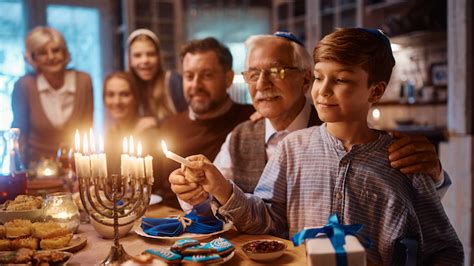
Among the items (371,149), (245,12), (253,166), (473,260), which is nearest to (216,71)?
(253,166)

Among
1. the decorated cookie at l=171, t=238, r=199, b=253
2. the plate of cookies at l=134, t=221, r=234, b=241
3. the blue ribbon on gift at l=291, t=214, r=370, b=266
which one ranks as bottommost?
the plate of cookies at l=134, t=221, r=234, b=241

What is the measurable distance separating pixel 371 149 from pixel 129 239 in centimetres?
80

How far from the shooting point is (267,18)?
22.3 ft

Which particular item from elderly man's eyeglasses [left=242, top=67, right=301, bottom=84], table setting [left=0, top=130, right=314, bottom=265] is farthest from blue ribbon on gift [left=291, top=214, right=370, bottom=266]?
elderly man's eyeglasses [left=242, top=67, right=301, bottom=84]

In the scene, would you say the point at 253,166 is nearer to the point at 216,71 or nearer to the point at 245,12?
the point at 216,71

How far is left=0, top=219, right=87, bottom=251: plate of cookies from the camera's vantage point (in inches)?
49.2

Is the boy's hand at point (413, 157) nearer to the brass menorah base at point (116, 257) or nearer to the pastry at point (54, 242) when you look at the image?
the brass menorah base at point (116, 257)

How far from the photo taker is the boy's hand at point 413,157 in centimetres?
133

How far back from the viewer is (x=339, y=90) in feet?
4.29

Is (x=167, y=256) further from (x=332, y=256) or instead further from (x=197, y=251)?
(x=332, y=256)

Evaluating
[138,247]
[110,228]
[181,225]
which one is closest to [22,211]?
[110,228]

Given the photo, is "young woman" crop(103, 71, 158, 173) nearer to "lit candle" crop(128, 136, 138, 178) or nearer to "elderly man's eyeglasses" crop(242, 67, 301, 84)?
"elderly man's eyeglasses" crop(242, 67, 301, 84)

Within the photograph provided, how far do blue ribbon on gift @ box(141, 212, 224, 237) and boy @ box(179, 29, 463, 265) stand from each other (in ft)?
0.25

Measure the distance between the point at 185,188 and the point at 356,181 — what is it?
535 millimetres
